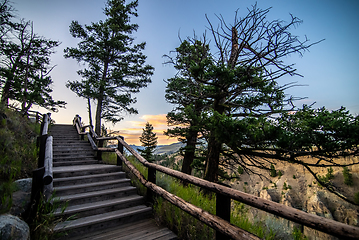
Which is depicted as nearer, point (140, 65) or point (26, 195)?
point (26, 195)

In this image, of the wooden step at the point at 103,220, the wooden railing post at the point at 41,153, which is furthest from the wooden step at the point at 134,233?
the wooden railing post at the point at 41,153

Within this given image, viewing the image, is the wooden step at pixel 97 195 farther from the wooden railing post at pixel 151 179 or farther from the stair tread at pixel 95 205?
the wooden railing post at pixel 151 179

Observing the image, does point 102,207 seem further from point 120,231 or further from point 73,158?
point 73,158

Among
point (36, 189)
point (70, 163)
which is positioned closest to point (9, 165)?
point (36, 189)

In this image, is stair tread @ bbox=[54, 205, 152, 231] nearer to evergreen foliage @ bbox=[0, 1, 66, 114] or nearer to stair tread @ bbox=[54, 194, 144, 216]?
stair tread @ bbox=[54, 194, 144, 216]

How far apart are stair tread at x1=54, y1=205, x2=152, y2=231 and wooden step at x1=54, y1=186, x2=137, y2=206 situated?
0.63 m

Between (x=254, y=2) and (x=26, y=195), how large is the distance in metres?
8.49

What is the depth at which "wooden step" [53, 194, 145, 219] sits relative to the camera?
3702mm

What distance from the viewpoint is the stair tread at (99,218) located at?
3295 mm

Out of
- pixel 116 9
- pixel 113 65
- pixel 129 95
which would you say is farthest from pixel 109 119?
pixel 116 9

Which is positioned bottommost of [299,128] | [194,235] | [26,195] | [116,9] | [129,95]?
[194,235]

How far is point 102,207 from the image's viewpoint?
4051 millimetres

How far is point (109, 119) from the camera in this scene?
54.8 feet

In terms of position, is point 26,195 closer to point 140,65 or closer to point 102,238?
point 102,238
